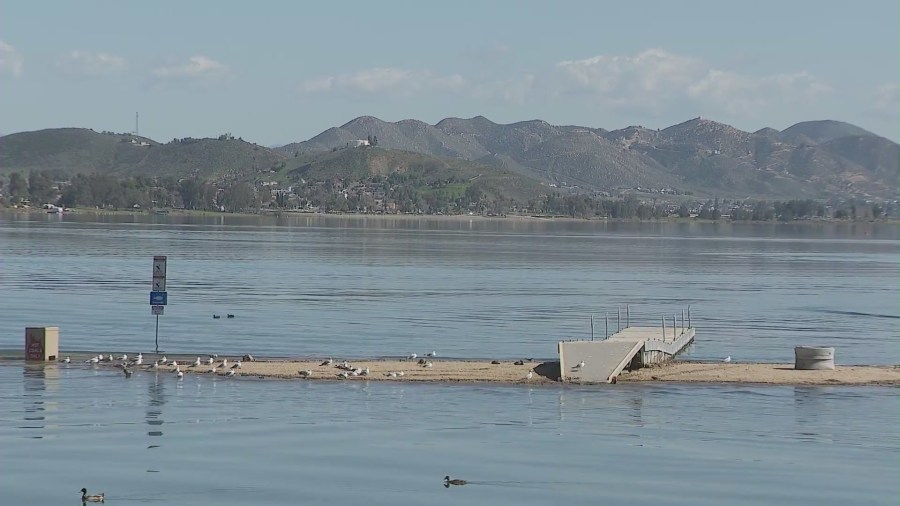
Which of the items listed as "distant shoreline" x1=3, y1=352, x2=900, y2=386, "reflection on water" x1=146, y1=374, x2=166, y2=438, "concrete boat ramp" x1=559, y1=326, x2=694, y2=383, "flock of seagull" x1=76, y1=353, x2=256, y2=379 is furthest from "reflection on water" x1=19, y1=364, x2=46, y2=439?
"concrete boat ramp" x1=559, y1=326, x2=694, y2=383

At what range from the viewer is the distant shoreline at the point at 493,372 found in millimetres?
41188

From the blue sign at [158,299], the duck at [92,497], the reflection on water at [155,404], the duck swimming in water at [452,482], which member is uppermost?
the blue sign at [158,299]

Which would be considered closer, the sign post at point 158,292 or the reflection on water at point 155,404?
the reflection on water at point 155,404

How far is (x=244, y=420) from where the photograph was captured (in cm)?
3284

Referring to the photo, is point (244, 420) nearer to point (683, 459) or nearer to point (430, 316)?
point (683, 459)

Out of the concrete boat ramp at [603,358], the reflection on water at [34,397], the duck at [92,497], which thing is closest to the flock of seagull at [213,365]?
the concrete boat ramp at [603,358]

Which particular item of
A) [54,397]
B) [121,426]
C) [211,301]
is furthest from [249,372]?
[211,301]

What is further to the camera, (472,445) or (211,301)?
(211,301)

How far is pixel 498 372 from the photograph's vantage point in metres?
42.5

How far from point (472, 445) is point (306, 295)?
161ft

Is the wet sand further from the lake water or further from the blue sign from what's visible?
the blue sign

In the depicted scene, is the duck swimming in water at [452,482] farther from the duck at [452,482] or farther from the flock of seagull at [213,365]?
the flock of seagull at [213,365]

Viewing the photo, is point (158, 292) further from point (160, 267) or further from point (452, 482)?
point (452, 482)

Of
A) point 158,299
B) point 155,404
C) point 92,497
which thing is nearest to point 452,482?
point 92,497
